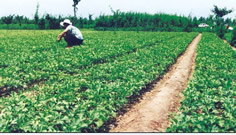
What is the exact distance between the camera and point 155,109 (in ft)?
16.4

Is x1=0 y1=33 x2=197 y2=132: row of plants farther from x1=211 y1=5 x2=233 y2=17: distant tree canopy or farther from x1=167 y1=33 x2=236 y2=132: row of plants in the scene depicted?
x1=211 y1=5 x2=233 y2=17: distant tree canopy

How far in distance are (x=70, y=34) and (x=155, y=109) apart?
8417mm

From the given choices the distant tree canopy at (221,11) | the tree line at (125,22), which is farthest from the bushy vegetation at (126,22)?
the distant tree canopy at (221,11)

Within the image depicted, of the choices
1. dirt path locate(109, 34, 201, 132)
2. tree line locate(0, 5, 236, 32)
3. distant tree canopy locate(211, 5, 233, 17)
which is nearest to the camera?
dirt path locate(109, 34, 201, 132)

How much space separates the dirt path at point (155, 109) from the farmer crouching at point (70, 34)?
20.9 feet

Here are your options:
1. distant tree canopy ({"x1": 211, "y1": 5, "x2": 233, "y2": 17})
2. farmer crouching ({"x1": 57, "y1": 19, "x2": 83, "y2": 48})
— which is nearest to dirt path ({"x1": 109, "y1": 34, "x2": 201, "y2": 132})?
farmer crouching ({"x1": 57, "y1": 19, "x2": 83, "y2": 48})

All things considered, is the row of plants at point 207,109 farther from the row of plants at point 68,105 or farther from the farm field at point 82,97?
the row of plants at point 68,105

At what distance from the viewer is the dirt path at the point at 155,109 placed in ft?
13.7

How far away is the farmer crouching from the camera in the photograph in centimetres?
1204

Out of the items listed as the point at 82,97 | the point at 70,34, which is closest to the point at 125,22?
the point at 70,34

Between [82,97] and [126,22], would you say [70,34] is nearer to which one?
[82,97]

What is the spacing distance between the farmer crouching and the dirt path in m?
6.36

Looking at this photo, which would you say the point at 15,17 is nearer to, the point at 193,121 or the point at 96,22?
the point at 96,22

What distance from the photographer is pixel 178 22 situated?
4525cm
